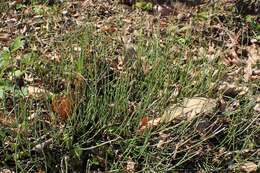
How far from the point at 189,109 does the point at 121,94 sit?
38cm

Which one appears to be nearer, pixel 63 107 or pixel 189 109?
pixel 63 107

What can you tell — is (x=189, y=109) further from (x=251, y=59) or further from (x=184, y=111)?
(x=251, y=59)

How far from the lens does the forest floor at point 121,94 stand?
1.93 metres

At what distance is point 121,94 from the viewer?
2.04 metres

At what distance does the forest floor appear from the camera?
6.34ft

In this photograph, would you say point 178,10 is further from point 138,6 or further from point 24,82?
point 24,82

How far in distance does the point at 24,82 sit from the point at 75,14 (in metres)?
0.91

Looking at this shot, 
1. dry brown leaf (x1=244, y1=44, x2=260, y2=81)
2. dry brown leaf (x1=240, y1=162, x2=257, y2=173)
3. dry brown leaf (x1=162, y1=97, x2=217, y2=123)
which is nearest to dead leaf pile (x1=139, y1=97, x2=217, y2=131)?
dry brown leaf (x1=162, y1=97, x2=217, y2=123)

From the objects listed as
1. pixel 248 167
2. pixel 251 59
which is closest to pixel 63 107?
pixel 248 167

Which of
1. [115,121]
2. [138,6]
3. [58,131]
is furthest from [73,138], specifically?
[138,6]

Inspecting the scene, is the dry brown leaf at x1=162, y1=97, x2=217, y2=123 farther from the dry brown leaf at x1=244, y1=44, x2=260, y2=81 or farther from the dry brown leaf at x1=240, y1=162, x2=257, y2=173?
the dry brown leaf at x1=244, y1=44, x2=260, y2=81

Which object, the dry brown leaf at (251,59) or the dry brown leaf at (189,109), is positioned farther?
the dry brown leaf at (251,59)

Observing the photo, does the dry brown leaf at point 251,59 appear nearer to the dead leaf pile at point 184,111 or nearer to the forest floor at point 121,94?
the forest floor at point 121,94

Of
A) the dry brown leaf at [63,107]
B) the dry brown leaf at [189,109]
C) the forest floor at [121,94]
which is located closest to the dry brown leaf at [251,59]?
the forest floor at [121,94]
